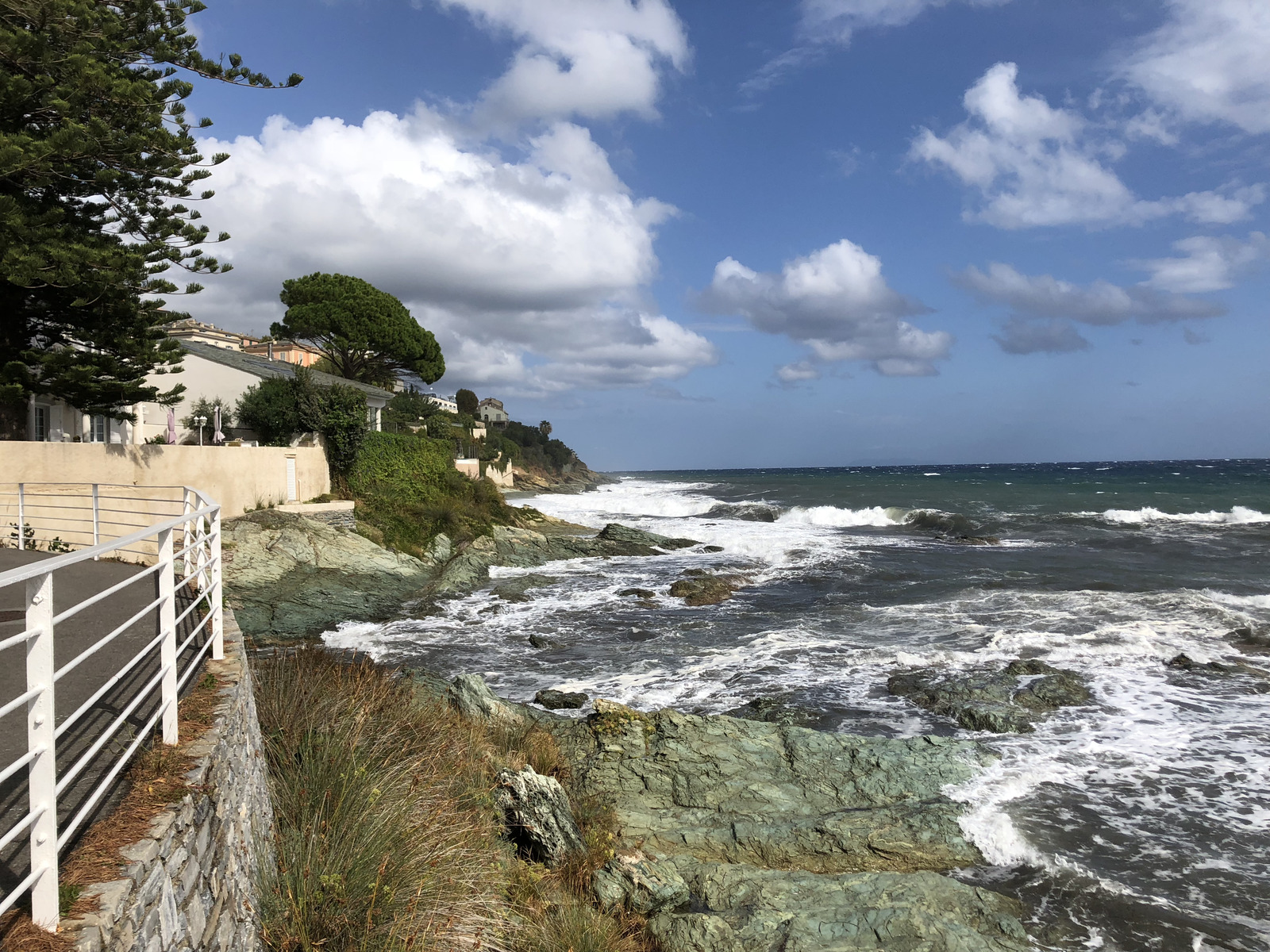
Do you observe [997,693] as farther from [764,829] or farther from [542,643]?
[542,643]

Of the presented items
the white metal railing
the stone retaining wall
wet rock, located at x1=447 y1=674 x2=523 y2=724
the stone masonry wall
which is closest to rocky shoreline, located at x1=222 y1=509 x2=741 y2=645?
the stone retaining wall

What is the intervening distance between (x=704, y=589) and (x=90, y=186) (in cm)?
1630

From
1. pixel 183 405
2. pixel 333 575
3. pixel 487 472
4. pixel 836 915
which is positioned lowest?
pixel 836 915

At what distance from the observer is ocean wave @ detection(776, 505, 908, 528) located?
40125mm

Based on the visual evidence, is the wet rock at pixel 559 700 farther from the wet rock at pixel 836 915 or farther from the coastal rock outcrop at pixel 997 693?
the coastal rock outcrop at pixel 997 693

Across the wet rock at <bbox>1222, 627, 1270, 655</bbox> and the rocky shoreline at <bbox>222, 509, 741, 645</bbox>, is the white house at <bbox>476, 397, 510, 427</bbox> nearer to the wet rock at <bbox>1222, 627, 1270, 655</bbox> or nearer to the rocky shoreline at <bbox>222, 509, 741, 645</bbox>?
the rocky shoreline at <bbox>222, 509, 741, 645</bbox>

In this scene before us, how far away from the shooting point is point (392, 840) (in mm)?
4527

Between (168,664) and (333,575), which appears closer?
(168,664)

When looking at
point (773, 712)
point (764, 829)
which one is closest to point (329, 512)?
point (773, 712)

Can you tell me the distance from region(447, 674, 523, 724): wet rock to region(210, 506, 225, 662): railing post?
10.5 ft

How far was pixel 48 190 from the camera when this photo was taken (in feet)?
52.0

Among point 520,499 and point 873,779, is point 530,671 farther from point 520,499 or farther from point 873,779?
point 520,499

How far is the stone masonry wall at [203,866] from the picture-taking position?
2533 mm

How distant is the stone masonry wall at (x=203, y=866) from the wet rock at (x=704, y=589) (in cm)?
1420
